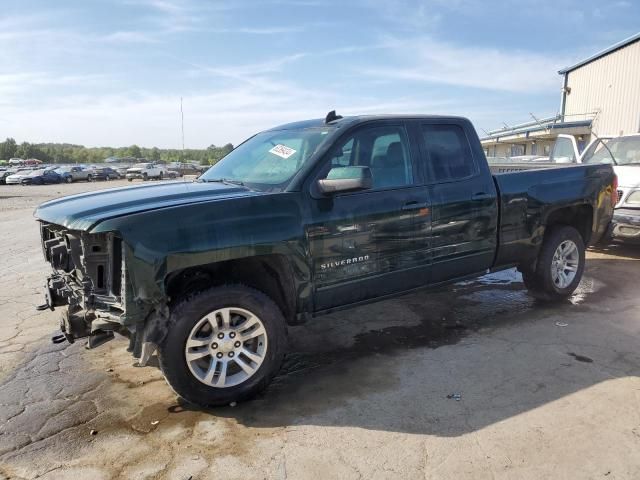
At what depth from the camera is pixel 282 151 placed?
4.27 metres

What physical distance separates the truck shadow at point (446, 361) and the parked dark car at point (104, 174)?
50833 mm

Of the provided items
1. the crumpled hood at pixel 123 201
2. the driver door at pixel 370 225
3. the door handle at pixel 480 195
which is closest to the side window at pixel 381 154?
the driver door at pixel 370 225

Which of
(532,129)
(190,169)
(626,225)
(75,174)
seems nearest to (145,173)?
(75,174)

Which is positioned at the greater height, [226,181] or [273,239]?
[226,181]

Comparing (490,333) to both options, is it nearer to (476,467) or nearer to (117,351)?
(476,467)

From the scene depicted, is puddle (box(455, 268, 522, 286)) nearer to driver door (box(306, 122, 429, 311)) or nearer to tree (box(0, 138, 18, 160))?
driver door (box(306, 122, 429, 311))

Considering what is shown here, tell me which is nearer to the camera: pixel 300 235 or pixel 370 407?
pixel 370 407

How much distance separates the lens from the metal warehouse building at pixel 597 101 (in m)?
25.3

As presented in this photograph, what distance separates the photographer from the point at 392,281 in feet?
13.6

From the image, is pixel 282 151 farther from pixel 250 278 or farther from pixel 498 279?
pixel 498 279

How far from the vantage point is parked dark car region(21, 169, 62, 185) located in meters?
41.7

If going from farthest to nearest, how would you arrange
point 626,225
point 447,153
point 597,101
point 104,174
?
point 104,174, point 597,101, point 626,225, point 447,153

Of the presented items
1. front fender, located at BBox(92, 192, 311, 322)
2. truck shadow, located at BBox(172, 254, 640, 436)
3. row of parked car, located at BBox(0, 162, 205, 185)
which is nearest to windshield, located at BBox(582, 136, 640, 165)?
truck shadow, located at BBox(172, 254, 640, 436)

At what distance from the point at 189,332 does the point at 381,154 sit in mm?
2124
